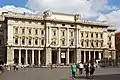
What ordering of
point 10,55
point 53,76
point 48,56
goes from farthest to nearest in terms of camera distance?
point 48,56
point 10,55
point 53,76

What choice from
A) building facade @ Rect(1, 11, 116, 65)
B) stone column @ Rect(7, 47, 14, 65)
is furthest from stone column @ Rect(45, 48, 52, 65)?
stone column @ Rect(7, 47, 14, 65)

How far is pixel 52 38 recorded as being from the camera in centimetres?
8656

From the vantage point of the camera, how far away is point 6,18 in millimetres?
79438

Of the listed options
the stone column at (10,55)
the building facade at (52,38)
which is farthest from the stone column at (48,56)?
the stone column at (10,55)

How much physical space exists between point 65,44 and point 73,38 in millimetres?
3554

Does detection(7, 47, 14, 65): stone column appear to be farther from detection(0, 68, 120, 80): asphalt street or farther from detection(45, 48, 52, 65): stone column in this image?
detection(0, 68, 120, 80): asphalt street

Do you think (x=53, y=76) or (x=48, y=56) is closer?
(x=53, y=76)

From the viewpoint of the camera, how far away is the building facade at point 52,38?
8056cm

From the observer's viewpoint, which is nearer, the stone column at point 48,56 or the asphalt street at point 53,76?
the asphalt street at point 53,76

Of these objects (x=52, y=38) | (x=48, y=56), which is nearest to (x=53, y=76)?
(x=48, y=56)

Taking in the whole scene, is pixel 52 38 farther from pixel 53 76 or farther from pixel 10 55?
pixel 53 76

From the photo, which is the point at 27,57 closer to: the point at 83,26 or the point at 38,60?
the point at 38,60

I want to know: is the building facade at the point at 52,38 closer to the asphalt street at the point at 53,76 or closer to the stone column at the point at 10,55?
the stone column at the point at 10,55

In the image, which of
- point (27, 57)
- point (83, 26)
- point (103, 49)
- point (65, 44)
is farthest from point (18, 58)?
point (103, 49)
